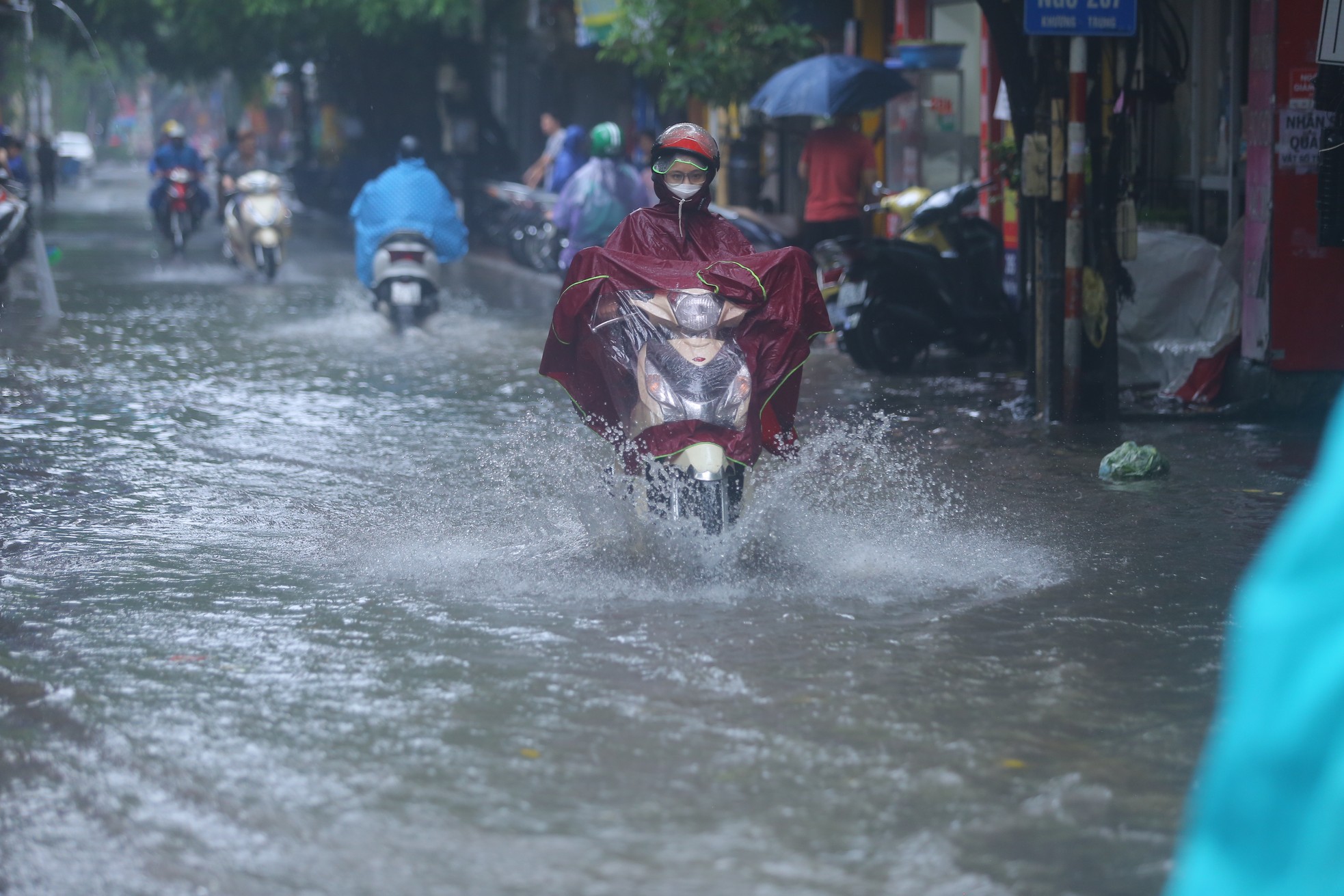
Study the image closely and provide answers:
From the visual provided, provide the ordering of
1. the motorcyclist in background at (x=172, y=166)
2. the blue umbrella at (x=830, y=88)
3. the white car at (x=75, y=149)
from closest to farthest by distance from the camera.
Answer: the blue umbrella at (x=830, y=88) → the motorcyclist in background at (x=172, y=166) → the white car at (x=75, y=149)

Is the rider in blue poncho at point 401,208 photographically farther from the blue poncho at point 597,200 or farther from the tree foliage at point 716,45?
the tree foliage at point 716,45

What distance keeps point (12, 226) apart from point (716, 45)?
23.2 ft

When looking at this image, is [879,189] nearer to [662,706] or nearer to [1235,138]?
[1235,138]

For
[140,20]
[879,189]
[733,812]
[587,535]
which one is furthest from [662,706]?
[140,20]

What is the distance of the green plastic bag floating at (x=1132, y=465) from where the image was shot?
8.06 m

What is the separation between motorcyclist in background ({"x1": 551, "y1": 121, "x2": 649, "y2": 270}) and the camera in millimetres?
13938

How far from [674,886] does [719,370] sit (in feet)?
10.0

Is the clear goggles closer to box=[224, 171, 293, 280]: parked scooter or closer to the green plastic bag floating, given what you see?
the green plastic bag floating

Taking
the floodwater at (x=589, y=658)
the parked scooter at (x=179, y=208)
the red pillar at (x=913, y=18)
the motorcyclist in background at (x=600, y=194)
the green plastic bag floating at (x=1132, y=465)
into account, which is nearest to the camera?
the floodwater at (x=589, y=658)

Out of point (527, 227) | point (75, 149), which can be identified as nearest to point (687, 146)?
point (527, 227)

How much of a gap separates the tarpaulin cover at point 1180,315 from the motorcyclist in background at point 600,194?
4.60 metres

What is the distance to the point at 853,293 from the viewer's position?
39.8ft

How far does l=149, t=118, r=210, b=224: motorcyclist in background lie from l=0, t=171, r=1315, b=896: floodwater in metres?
14.4

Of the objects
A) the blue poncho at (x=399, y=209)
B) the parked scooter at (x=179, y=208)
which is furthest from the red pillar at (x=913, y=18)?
the parked scooter at (x=179, y=208)
